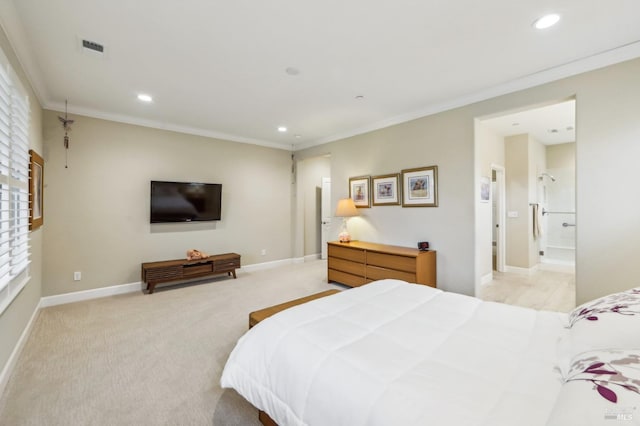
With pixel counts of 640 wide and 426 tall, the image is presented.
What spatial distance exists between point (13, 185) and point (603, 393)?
3697mm

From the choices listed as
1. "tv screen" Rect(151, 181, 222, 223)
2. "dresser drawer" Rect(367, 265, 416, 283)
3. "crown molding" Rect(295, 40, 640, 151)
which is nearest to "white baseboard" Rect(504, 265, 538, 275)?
"dresser drawer" Rect(367, 265, 416, 283)

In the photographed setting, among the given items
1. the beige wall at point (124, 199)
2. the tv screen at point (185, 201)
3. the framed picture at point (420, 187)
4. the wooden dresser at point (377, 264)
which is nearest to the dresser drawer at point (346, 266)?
the wooden dresser at point (377, 264)

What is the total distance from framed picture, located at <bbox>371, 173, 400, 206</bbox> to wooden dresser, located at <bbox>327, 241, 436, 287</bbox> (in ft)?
2.28

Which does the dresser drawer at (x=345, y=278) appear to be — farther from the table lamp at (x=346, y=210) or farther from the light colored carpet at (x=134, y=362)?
the light colored carpet at (x=134, y=362)

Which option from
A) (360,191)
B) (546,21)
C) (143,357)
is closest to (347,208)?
(360,191)

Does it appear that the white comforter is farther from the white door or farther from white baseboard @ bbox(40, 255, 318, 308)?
the white door

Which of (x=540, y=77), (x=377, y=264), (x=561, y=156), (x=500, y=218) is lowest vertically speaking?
→ (x=377, y=264)

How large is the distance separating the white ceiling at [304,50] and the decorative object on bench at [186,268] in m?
2.27

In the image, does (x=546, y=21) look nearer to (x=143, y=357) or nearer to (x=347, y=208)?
(x=347, y=208)

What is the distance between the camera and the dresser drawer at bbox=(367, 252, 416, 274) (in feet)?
11.6

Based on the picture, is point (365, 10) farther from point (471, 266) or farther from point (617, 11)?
point (471, 266)

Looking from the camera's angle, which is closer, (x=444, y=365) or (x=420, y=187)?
(x=444, y=365)

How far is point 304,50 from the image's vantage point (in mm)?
2479

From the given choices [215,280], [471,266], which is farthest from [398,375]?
[215,280]
